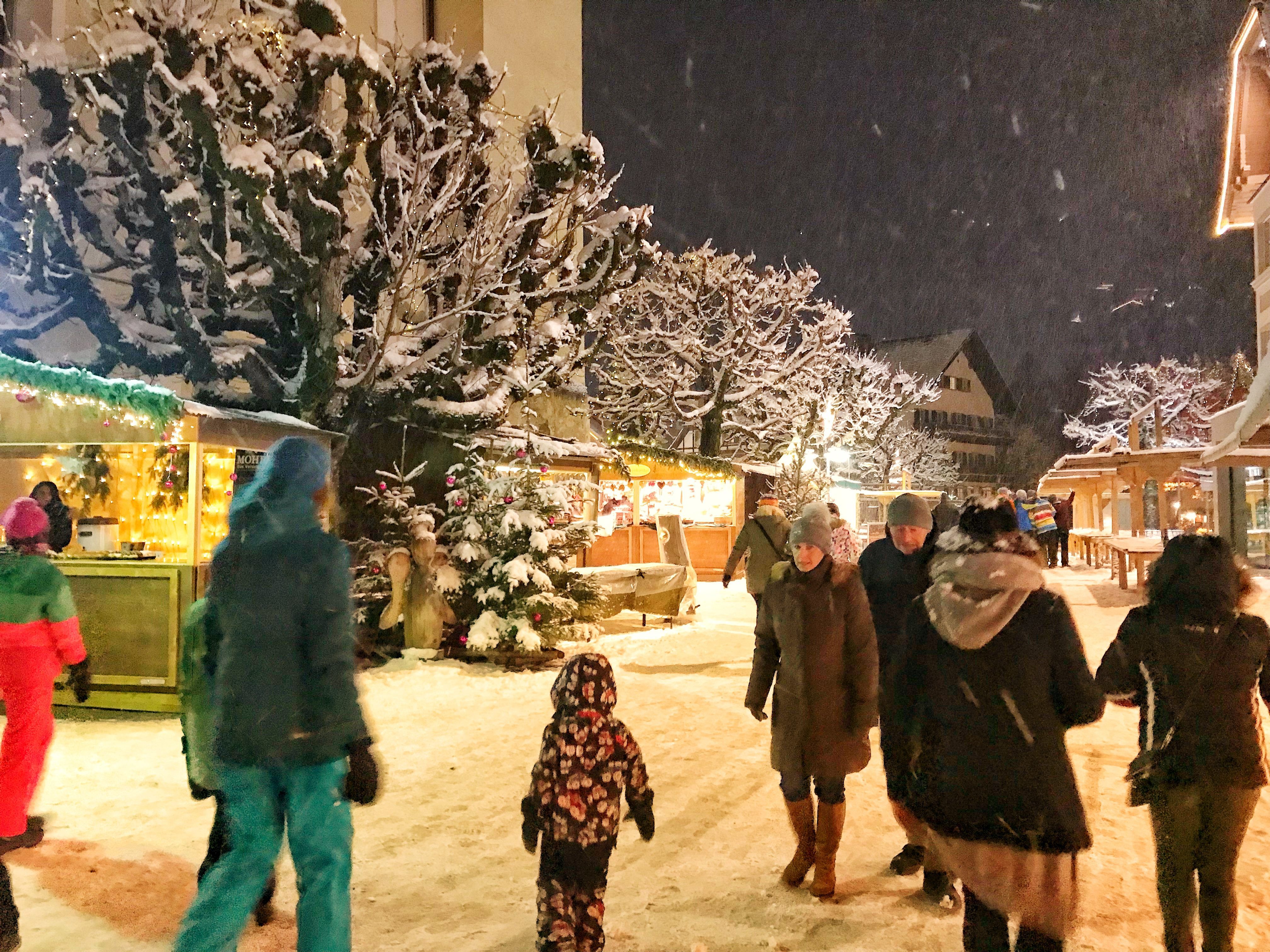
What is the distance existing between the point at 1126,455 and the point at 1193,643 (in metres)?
18.1

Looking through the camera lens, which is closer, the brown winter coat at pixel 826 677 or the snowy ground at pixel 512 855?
the snowy ground at pixel 512 855

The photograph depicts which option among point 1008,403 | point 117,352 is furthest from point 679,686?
point 1008,403

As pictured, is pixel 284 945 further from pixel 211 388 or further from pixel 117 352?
pixel 117 352

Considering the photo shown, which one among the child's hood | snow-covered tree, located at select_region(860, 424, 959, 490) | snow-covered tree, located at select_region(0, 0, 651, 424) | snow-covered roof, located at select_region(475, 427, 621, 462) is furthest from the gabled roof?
the child's hood

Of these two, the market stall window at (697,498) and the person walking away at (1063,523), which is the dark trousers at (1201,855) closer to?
the market stall window at (697,498)

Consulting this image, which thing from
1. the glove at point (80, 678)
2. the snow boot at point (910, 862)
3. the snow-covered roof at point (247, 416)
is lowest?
the snow boot at point (910, 862)

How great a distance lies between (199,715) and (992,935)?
107 inches

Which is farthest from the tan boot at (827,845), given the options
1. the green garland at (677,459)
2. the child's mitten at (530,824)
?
the green garland at (677,459)

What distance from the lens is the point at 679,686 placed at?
9.13m

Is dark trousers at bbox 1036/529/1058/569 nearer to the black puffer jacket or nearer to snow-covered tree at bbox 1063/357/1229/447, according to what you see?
the black puffer jacket

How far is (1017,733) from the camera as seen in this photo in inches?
102

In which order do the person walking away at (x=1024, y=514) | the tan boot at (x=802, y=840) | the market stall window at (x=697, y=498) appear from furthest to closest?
the market stall window at (x=697, y=498) → the person walking away at (x=1024, y=514) → the tan boot at (x=802, y=840)

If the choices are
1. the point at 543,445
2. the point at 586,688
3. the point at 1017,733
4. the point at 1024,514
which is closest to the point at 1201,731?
the point at 1017,733

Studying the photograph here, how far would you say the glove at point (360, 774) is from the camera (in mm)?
2846
